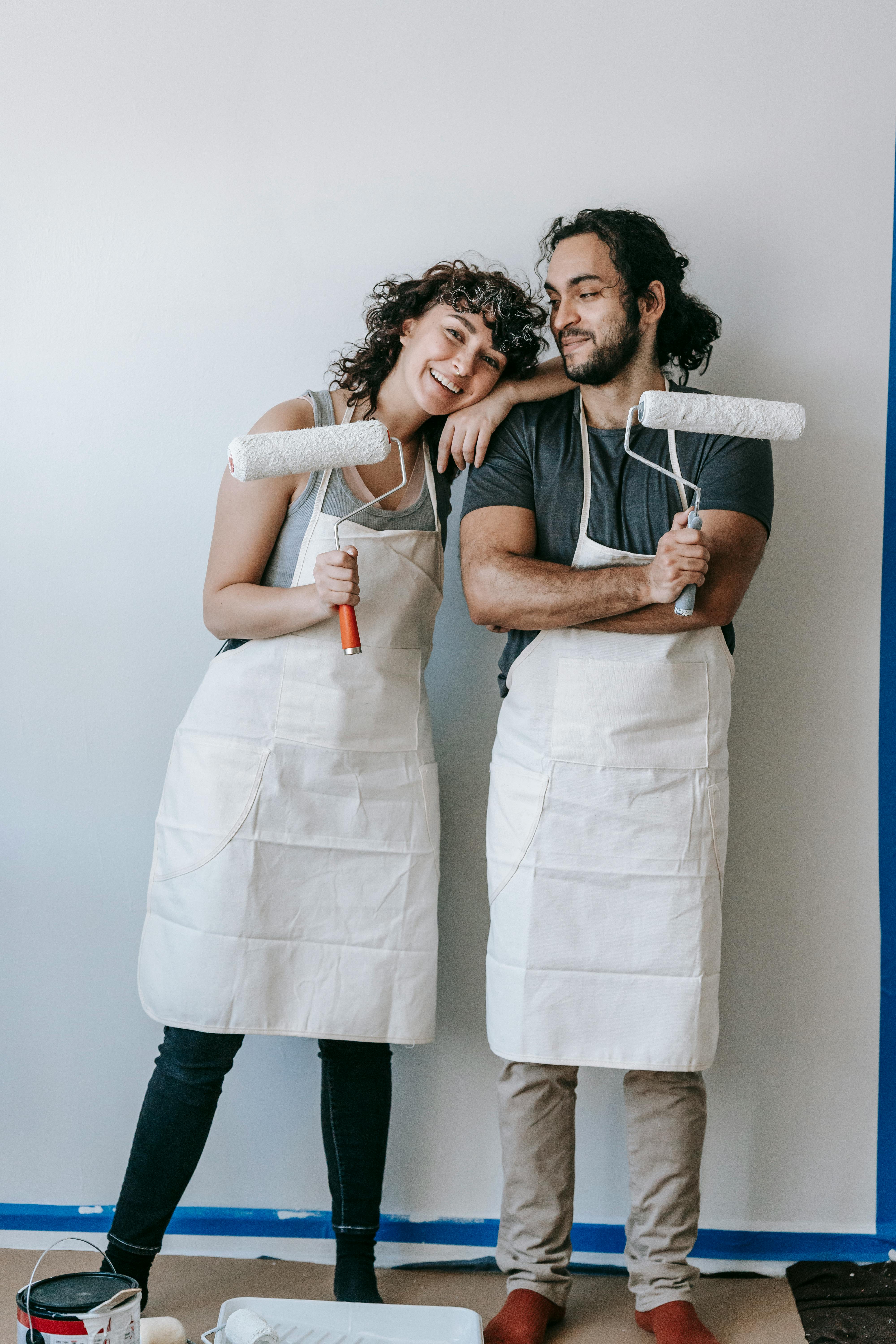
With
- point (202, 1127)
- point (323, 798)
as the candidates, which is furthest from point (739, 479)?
point (202, 1127)

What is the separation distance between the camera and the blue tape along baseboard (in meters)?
1.77

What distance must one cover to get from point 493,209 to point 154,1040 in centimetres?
154

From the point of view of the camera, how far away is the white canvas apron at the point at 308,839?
1.48 meters

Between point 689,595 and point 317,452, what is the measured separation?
0.53m

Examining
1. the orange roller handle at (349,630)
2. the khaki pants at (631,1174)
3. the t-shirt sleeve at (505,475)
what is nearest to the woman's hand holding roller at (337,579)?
the orange roller handle at (349,630)

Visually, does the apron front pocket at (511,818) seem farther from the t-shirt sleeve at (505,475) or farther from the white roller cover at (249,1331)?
the white roller cover at (249,1331)

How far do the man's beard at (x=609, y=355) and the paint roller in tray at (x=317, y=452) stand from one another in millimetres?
324

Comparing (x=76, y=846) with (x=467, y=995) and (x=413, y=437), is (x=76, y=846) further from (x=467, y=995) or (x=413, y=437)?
(x=413, y=437)

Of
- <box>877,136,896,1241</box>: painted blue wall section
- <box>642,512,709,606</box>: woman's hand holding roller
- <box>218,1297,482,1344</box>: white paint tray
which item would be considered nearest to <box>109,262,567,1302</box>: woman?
<box>218,1297,482,1344</box>: white paint tray

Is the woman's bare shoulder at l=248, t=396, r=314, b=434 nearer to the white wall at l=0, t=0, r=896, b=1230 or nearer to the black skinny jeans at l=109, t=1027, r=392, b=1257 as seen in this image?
the white wall at l=0, t=0, r=896, b=1230

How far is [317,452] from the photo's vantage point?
1394 millimetres

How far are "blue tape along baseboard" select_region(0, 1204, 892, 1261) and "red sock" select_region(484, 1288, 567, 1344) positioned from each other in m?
0.25

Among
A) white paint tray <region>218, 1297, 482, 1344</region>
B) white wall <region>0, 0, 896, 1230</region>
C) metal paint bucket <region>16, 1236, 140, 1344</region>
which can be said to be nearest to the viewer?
metal paint bucket <region>16, 1236, 140, 1344</region>

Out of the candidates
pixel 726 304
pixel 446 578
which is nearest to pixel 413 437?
pixel 446 578
